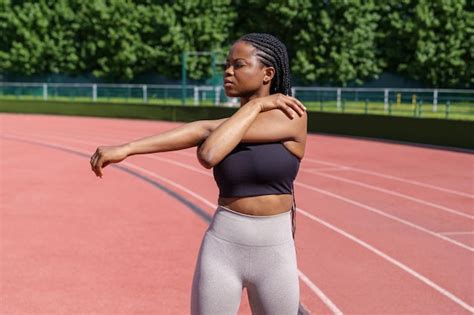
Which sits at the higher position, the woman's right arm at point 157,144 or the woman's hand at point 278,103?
the woman's hand at point 278,103

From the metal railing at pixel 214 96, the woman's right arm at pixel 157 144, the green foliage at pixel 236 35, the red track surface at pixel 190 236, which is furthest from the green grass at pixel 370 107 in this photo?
the woman's right arm at pixel 157 144

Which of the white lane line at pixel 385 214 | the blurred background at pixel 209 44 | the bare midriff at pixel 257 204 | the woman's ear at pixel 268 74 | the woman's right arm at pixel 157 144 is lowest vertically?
the white lane line at pixel 385 214

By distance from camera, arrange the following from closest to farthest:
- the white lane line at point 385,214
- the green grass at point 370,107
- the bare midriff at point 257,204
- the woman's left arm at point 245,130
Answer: the woman's left arm at point 245,130, the bare midriff at point 257,204, the white lane line at point 385,214, the green grass at point 370,107

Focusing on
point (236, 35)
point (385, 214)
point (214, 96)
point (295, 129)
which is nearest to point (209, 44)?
point (236, 35)

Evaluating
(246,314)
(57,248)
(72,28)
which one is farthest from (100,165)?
(72,28)

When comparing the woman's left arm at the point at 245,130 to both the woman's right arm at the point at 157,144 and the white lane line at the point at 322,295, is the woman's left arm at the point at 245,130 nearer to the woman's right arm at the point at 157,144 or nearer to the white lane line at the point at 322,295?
the woman's right arm at the point at 157,144

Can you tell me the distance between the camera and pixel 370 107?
31.8 meters

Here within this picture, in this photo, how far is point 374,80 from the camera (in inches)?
1841

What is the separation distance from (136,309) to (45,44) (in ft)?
146

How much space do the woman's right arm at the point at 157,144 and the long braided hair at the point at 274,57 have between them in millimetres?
311

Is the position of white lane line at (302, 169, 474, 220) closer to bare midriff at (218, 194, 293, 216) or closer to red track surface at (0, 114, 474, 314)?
red track surface at (0, 114, 474, 314)

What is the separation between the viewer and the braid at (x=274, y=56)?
280 centimetres

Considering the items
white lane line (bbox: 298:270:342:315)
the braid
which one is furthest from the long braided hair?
white lane line (bbox: 298:270:342:315)

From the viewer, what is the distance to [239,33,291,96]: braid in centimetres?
280
